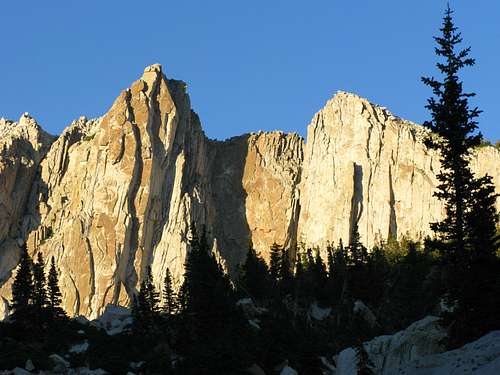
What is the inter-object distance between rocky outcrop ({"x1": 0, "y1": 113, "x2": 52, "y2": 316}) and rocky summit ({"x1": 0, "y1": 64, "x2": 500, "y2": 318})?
250 mm

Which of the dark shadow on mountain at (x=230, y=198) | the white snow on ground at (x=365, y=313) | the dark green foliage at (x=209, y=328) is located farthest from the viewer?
the dark shadow on mountain at (x=230, y=198)

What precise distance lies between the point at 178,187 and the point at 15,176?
30126 millimetres

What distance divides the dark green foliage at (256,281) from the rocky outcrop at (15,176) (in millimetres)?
49573

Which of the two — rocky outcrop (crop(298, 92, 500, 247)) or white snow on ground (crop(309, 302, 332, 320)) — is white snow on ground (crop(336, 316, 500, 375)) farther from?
rocky outcrop (crop(298, 92, 500, 247))

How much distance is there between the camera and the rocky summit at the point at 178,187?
15738 centimetres

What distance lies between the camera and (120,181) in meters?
160

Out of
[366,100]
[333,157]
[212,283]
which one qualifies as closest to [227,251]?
[333,157]

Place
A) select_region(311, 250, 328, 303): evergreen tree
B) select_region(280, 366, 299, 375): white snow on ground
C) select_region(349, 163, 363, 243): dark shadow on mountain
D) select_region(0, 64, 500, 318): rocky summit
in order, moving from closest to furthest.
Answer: select_region(280, 366, 299, 375): white snow on ground, select_region(311, 250, 328, 303): evergreen tree, select_region(0, 64, 500, 318): rocky summit, select_region(349, 163, 363, 243): dark shadow on mountain

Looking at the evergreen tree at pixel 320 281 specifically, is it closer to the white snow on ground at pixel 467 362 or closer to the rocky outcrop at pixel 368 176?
the rocky outcrop at pixel 368 176

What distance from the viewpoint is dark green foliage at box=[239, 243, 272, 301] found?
119375 millimetres

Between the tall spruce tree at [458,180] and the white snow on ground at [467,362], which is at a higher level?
the tall spruce tree at [458,180]

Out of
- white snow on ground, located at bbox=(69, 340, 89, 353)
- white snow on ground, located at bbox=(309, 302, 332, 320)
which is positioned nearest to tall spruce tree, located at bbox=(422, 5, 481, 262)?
white snow on ground, located at bbox=(69, 340, 89, 353)

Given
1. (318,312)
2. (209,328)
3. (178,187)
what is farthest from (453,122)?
(178,187)

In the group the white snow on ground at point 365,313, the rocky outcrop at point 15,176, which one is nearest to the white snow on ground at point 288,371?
the white snow on ground at point 365,313
